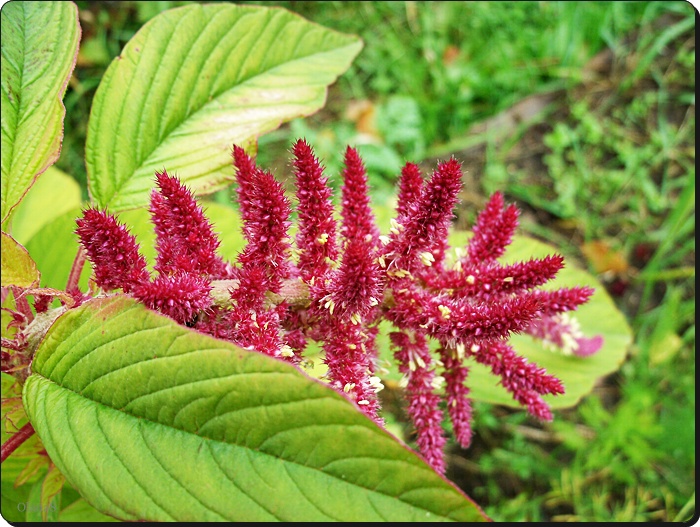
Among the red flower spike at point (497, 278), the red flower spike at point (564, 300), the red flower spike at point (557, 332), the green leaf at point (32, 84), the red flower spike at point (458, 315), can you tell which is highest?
the green leaf at point (32, 84)

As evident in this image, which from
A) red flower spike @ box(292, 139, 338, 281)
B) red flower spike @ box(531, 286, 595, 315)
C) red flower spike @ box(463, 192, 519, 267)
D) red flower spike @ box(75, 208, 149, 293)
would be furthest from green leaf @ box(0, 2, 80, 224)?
red flower spike @ box(531, 286, 595, 315)

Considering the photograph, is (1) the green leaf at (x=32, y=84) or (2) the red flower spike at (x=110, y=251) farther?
(1) the green leaf at (x=32, y=84)

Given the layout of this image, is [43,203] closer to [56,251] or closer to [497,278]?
[56,251]

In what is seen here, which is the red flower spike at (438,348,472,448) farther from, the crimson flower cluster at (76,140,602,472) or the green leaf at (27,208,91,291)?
the green leaf at (27,208,91,291)

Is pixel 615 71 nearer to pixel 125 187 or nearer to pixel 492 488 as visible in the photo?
pixel 492 488

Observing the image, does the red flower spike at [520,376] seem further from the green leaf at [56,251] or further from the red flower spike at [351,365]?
the green leaf at [56,251]

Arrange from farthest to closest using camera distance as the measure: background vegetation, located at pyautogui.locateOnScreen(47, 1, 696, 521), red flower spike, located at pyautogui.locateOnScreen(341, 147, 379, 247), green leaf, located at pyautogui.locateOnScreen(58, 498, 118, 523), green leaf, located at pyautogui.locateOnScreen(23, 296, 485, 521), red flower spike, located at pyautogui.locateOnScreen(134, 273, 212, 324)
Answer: background vegetation, located at pyautogui.locateOnScreen(47, 1, 696, 521)
green leaf, located at pyautogui.locateOnScreen(58, 498, 118, 523)
red flower spike, located at pyautogui.locateOnScreen(341, 147, 379, 247)
red flower spike, located at pyautogui.locateOnScreen(134, 273, 212, 324)
green leaf, located at pyautogui.locateOnScreen(23, 296, 485, 521)

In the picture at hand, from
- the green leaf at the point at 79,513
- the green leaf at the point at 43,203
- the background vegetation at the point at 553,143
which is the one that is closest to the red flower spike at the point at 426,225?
the green leaf at the point at 79,513
